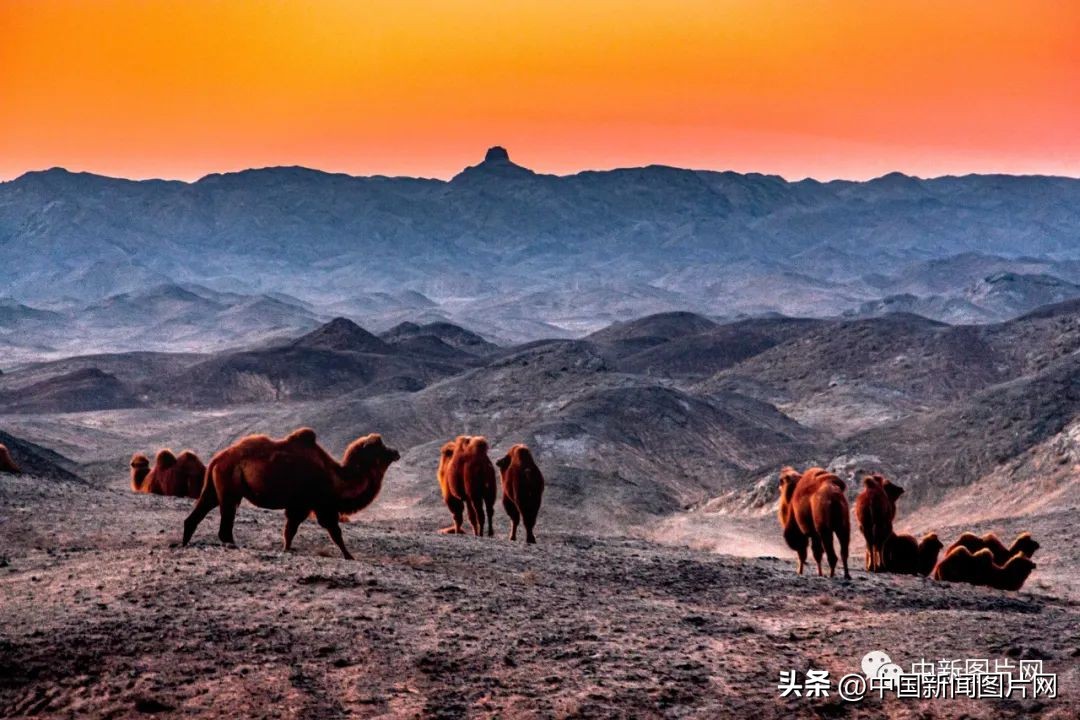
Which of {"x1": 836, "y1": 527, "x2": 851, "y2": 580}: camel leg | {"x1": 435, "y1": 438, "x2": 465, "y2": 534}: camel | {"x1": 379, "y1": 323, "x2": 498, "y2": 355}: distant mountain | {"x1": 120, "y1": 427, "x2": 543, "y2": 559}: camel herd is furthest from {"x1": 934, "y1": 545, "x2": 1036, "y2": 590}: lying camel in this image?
{"x1": 379, "y1": 323, "x2": 498, "y2": 355}: distant mountain

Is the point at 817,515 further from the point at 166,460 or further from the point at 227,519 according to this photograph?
the point at 166,460

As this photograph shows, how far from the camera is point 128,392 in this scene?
96000mm

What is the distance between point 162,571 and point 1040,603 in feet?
35.7

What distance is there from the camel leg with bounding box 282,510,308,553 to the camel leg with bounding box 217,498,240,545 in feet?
2.10

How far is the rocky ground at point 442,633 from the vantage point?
880 centimetres

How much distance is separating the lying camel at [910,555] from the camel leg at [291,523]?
10.0 m

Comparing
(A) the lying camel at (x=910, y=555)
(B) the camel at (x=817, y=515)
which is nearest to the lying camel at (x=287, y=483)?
(B) the camel at (x=817, y=515)

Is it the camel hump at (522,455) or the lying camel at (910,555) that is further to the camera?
the camel hump at (522,455)

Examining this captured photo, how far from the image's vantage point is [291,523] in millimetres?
13523

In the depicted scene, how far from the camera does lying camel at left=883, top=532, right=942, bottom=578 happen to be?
1847 cm

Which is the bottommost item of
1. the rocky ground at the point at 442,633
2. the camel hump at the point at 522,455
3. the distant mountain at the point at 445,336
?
the rocky ground at the point at 442,633

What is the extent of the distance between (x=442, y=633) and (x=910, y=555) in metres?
10.9

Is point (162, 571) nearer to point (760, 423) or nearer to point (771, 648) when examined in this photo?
point (771, 648)

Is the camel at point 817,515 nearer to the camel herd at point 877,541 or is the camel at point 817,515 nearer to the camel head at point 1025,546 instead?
the camel herd at point 877,541
